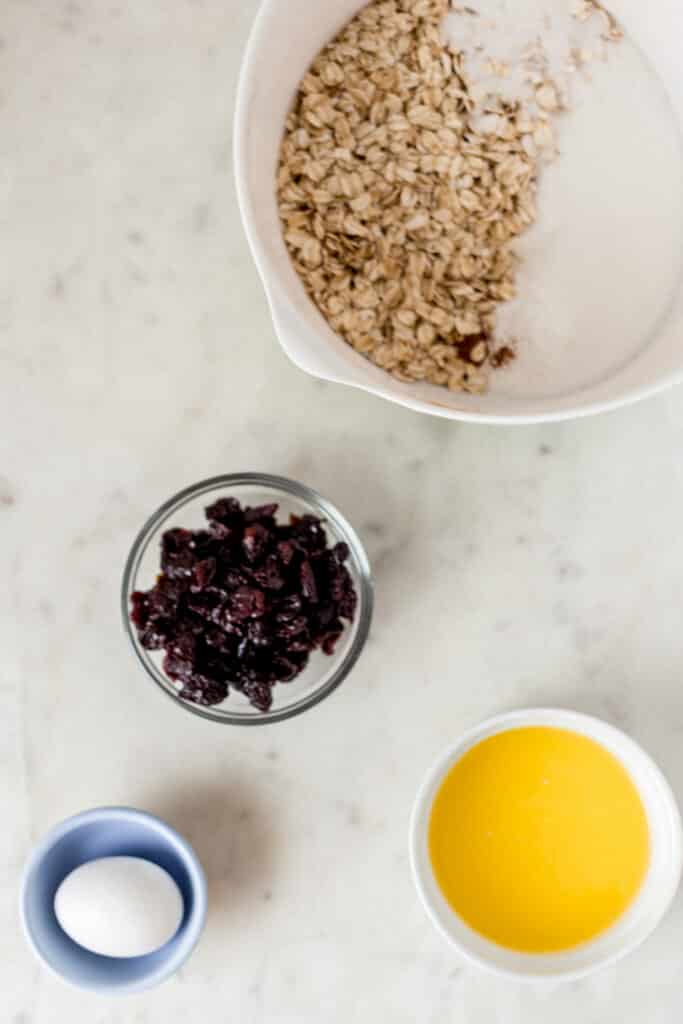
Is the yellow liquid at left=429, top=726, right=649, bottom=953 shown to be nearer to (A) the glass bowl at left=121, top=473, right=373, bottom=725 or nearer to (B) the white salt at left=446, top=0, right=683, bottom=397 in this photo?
(A) the glass bowl at left=121, top=473, right=373, bottom=725

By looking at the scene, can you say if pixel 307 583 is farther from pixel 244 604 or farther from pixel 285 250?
pixel 285 250

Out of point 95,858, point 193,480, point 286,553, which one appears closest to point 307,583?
point 286,553

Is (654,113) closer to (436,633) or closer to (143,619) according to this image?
(436,633)

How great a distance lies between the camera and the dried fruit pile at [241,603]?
907 mm

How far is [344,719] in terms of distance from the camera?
105 cm

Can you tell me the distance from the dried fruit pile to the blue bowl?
0.15 m

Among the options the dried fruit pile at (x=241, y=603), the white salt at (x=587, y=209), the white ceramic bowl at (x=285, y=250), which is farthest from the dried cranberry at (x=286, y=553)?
the white salt at (x=587, y=209)

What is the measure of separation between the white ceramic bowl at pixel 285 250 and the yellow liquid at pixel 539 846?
323mm

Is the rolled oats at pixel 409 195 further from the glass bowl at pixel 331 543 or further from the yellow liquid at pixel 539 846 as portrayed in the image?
the yellow liquid at pixel 539 846

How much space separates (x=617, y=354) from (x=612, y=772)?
38cm

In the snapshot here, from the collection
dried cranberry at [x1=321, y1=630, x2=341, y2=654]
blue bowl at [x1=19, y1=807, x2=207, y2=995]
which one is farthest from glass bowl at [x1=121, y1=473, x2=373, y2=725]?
blue bowl at [x1=19, y1=807, x2=207, y2=995]

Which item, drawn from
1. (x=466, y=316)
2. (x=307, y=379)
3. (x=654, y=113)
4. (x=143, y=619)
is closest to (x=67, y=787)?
(x=143, y=619)

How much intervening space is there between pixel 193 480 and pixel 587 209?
0.44 meters

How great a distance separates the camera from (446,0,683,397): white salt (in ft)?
3.28
